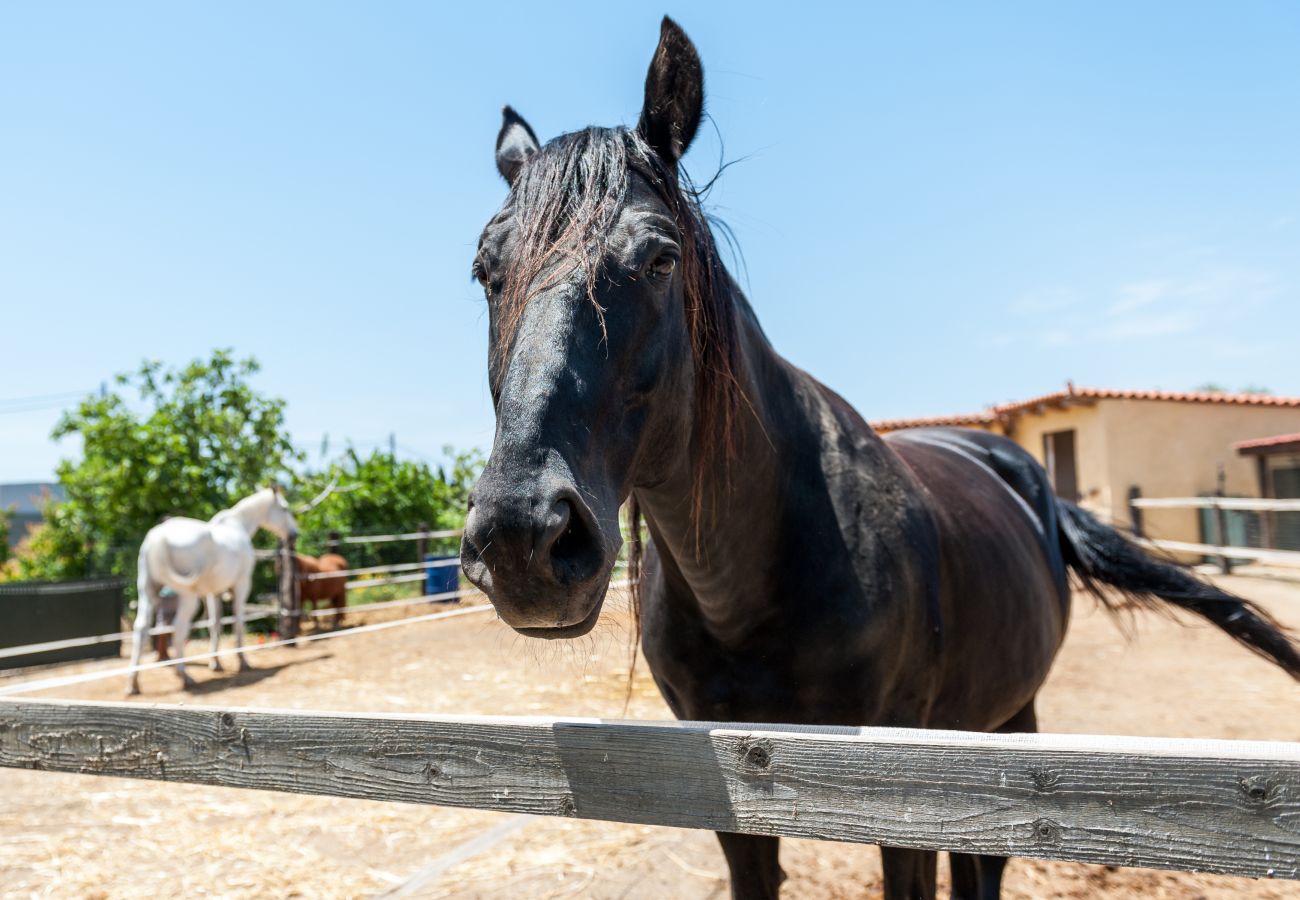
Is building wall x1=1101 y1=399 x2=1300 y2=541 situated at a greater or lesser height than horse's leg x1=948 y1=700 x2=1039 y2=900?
greater

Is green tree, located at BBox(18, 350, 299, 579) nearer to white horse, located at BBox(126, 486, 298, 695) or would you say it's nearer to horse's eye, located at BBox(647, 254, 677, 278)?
white horse, located at BBox(126, 486, 298, 695)

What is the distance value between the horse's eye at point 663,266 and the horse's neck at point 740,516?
0.37m

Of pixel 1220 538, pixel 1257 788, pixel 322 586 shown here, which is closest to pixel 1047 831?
pixel 1257 788

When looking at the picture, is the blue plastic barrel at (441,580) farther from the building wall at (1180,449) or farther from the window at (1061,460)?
the window at (1061,460)

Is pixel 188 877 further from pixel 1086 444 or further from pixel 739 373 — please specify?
pixel 1086 444

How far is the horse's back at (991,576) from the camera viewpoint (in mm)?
2268

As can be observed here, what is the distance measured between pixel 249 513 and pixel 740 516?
9366 mm

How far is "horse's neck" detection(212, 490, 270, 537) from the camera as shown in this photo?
9.56 m

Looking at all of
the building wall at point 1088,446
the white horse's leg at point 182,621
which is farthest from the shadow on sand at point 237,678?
the building wall at point 1088,446

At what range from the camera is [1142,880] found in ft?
10.3

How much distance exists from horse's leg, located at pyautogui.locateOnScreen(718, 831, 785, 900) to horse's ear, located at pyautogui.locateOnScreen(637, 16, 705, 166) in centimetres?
165

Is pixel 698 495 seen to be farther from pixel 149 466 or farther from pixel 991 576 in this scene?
pixel 149 466

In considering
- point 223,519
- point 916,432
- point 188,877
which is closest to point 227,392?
point 223,519

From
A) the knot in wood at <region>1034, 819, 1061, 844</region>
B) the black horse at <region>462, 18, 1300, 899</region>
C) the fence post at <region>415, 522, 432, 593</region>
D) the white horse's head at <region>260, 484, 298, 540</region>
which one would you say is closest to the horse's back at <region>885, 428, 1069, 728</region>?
the black horse at <region>462, 18, 1300, 899</region>
